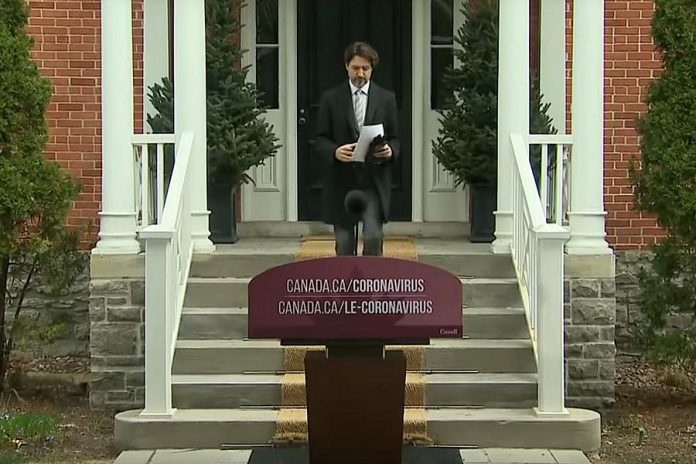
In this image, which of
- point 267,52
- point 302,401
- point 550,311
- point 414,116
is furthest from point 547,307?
point 267,52

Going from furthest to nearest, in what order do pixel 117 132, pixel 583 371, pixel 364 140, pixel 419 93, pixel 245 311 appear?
pixel 419 93, pixel 117 132, pixel 583 371, pixel 245 311, pixel 364 140

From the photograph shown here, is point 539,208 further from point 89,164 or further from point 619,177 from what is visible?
point 89,164

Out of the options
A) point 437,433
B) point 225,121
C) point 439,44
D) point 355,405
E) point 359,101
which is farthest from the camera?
point 439,44

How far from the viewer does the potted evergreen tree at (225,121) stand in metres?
9.06

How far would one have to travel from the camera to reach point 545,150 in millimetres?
8250

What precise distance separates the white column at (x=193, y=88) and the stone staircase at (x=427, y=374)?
15.0 inches

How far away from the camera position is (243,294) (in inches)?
311

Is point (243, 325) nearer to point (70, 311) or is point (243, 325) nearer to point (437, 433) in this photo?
point (437, 433)

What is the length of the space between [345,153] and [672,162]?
7.87ft

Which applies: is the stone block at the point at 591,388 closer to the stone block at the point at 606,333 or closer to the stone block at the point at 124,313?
the stone block at the point at 606,333

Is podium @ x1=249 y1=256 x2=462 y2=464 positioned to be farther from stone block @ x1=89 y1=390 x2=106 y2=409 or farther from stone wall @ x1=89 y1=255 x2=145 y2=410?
stone block @ x1=89 y1=390 x2=106 y2=409

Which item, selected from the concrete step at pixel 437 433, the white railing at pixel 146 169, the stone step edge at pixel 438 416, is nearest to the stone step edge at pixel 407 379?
the stone step edge at pixel 438 416

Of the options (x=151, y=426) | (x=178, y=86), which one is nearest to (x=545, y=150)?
(x=178, y=86)

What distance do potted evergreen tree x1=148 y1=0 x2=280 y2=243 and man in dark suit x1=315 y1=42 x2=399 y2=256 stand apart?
2.10m
